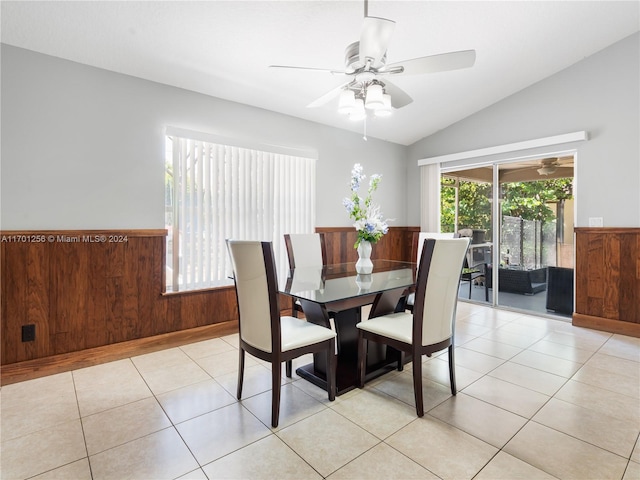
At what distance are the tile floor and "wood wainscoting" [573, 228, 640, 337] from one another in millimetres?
970

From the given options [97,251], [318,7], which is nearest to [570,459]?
[318,7]

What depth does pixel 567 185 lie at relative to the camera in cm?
403

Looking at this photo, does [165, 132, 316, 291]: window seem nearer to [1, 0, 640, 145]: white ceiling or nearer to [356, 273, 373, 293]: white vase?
[1, 0, 640, 145]: white ceiling

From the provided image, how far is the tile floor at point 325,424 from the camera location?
63.1 inches

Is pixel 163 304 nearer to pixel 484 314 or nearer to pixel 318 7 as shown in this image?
pixel 318 7

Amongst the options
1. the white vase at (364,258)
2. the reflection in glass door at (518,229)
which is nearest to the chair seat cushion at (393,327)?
the white vase at (364,258)

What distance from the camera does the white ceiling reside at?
235cm

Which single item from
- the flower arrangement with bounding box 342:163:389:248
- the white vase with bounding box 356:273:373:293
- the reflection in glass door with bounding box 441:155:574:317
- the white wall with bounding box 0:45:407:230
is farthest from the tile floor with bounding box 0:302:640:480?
the reflection in glass door with bounding box 441:155:574:317

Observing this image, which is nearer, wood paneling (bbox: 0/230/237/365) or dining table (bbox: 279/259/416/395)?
dining table (bbox: 279/259/416/395)

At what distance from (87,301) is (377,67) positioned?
2807 millimetres

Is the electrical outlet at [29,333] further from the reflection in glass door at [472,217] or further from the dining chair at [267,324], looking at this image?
the reflection in glass door at [472,217]

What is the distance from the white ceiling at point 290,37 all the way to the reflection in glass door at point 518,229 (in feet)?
3.97

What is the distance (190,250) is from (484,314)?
140 inches

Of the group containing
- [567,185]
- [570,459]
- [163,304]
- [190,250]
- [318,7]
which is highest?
[318,7]
